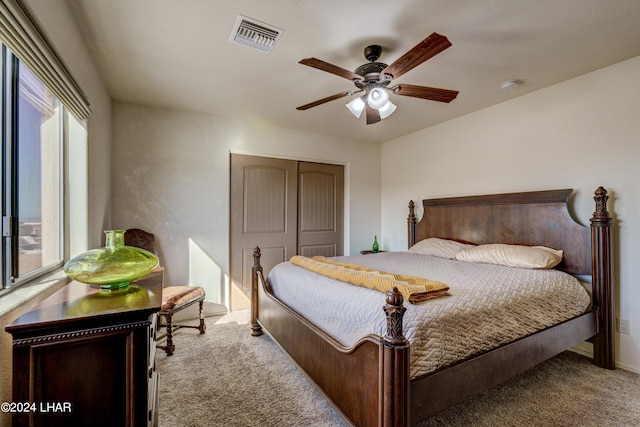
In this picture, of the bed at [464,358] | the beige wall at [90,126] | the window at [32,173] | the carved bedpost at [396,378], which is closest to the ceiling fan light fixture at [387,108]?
the bed at [464,358]

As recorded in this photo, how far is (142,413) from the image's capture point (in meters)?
1.02

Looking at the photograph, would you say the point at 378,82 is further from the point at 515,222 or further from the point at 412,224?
the point at 412,224

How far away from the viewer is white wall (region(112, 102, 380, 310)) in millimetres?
3092

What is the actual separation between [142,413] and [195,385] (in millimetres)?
1185

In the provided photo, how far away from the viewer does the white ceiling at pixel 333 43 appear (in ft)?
5.59

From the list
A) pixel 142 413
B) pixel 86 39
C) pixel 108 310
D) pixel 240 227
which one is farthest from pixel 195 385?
pixel 86 39

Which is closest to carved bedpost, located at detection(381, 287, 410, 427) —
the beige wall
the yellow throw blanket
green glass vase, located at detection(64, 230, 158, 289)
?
the yellow throw blanket

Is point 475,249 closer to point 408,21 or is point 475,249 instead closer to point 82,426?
point 408,21

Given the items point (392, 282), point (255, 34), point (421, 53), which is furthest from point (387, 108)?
point (392, 282)

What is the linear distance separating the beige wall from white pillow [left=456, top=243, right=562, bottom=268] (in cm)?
316

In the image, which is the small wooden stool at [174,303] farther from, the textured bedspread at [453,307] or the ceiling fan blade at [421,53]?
the ceiling fan blade at [421,53]

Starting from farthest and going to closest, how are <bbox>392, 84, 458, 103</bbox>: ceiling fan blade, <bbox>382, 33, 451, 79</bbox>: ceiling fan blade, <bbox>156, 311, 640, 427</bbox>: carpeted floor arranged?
1. <bbox>392, 84, 458, 103</bbox>: ceiling fan blade
2. <bbox>156, 311, 640, 427</bbox>: carpeted floor
3. <bbox>382, 33, 451, 79</bbox>: ceiling fan blade

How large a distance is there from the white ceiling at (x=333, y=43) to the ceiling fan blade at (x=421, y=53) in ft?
0.89

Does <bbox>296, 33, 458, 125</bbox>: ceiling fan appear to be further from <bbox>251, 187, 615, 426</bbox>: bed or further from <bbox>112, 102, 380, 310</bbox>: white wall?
<bbox>112, 102, 380, 310</bbox>: white wall
